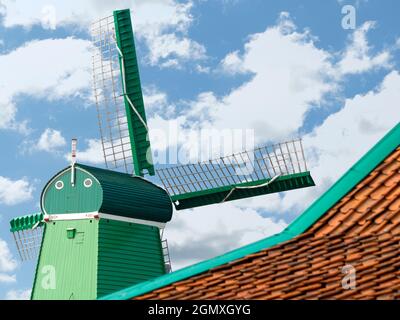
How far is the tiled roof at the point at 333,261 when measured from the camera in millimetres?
6723

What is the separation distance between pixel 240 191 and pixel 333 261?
16.5m

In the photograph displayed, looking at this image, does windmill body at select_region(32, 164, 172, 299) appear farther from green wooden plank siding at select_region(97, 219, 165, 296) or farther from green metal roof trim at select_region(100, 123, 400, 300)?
green metal roof trim at select_region(100, 123, 400, 300)

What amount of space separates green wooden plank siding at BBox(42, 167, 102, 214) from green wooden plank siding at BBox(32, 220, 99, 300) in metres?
0.36

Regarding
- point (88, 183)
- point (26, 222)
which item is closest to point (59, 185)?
point (88, 183)

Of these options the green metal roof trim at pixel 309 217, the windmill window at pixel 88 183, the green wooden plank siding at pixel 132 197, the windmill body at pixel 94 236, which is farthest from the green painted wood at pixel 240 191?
the green metal roof trim at pixel 309 217

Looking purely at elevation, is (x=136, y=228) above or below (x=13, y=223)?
below

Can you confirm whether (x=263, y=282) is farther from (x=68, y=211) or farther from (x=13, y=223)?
Answer: (x=13, y=223)

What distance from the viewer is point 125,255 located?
21156 millimetres

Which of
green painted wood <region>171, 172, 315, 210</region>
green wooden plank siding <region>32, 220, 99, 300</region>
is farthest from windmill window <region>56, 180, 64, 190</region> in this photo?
green painted wood <region>171, 172, 315, 210</region>

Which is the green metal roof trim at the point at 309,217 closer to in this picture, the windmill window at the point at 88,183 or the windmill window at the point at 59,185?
the windmill window at the point at 88,183

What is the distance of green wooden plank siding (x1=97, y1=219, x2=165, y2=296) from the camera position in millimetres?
20469

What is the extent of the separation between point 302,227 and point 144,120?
16446 mm
